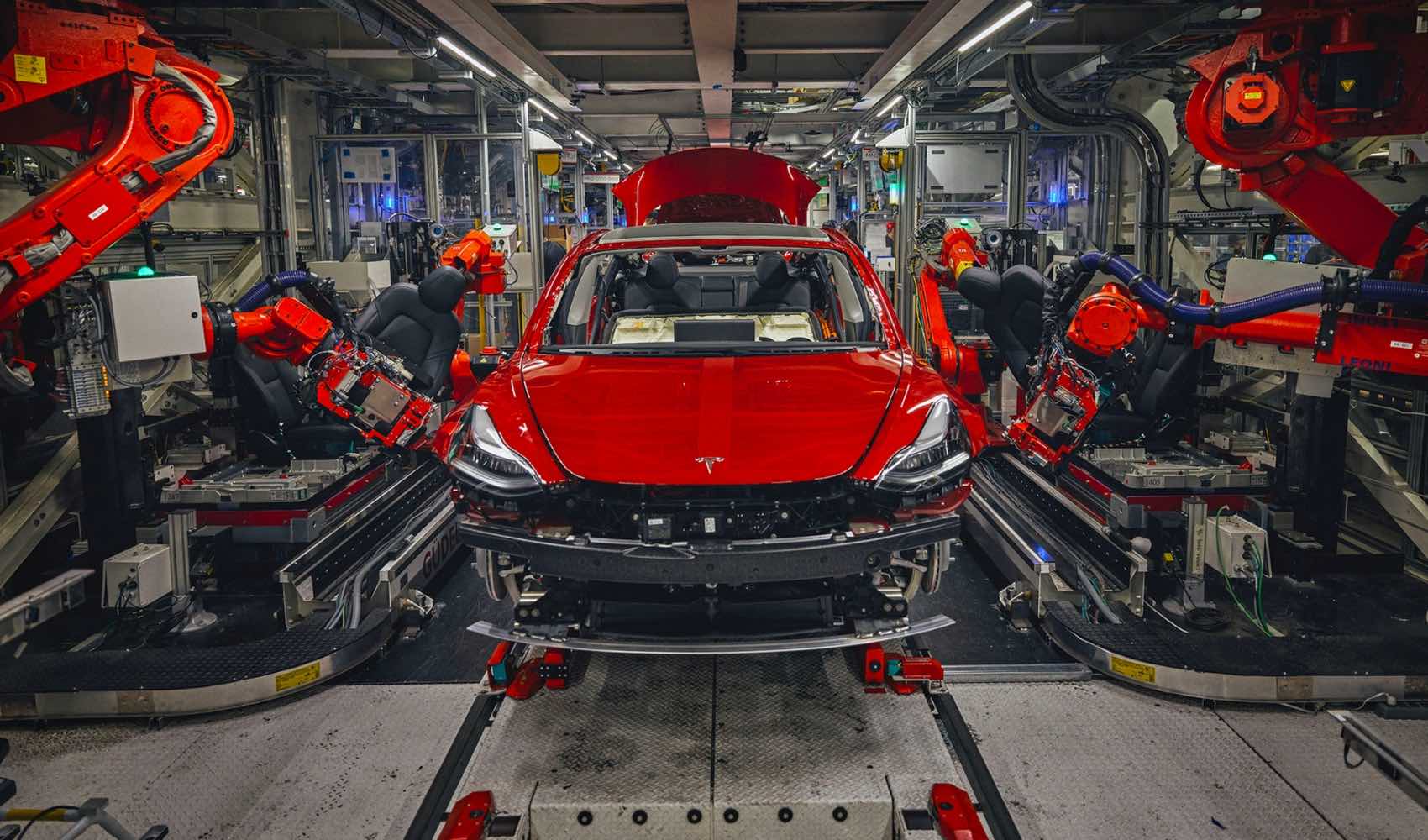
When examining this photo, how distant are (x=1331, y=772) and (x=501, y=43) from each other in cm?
602

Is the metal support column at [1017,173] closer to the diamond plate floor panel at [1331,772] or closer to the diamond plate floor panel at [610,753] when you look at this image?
the diamond plate floor panel at [1331,772]

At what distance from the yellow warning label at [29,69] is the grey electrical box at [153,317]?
31.4 inches

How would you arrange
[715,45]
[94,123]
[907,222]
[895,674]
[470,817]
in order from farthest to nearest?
[907,222] < [715,45] < [94,123] < [895,674] < [470,817]

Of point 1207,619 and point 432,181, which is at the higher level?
point 432,181

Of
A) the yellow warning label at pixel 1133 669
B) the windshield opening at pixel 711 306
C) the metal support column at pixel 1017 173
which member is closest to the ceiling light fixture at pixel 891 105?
the metal support column at pixel 1017 173

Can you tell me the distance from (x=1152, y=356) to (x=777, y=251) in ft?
8.92

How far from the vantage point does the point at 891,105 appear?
923 cm

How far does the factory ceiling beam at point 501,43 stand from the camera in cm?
558

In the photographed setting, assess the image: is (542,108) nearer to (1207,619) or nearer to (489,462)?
(489,462)

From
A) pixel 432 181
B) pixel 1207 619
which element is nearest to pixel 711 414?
pixel 1207 619

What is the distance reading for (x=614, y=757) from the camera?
306 cm

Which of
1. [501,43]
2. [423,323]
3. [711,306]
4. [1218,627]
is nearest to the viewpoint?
[1218,627]

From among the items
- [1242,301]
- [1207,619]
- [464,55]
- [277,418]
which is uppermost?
[464,55]

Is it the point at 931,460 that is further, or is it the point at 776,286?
the point at 776,286
